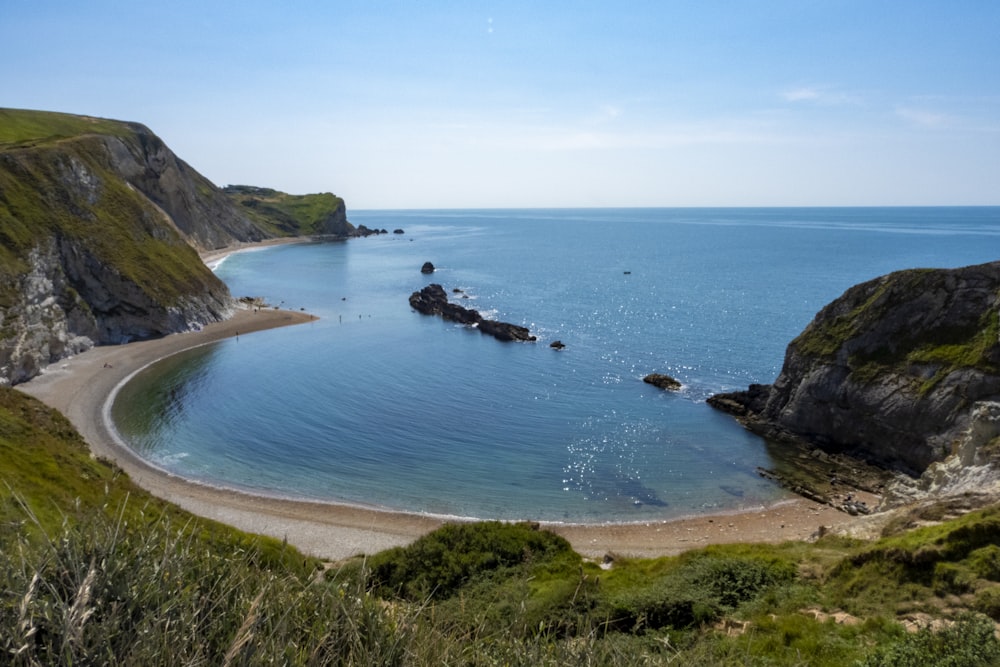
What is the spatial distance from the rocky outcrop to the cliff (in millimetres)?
31297

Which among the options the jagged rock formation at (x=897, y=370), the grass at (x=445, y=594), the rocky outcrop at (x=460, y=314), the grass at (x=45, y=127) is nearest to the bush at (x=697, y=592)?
the grass at (x=445, y=594)

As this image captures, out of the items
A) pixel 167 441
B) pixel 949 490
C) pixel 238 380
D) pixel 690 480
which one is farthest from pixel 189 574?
pixel 238 380

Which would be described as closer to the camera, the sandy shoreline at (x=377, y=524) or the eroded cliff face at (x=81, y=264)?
the sandy shoreline at (x=377, y=524)

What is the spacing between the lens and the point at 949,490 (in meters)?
31.0

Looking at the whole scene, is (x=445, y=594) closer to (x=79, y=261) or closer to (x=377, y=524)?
(x=377, y=524)

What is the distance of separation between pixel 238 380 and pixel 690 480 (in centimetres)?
4655

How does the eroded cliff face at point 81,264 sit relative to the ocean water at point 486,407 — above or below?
above

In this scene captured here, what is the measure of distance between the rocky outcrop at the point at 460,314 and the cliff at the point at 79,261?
31297 millimetres

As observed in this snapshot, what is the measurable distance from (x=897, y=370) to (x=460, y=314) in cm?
6420

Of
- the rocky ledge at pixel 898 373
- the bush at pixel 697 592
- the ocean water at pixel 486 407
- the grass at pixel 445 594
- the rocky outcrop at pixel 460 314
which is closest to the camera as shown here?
the grass at pixel 445 594

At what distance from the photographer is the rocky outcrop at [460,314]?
8438cm

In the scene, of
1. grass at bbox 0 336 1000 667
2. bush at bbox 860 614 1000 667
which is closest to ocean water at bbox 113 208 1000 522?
grass at bbox 0 336 1000 667

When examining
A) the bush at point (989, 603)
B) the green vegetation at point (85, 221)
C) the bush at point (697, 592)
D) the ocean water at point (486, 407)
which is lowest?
the ocean water at point (486, 407)

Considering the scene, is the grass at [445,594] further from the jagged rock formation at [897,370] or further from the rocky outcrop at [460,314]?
the rocky outcrop at [460,314]
